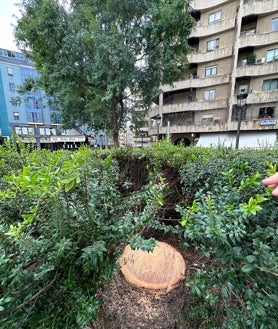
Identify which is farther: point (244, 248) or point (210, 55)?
point (210, 55)

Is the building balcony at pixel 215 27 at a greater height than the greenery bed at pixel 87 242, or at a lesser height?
greater

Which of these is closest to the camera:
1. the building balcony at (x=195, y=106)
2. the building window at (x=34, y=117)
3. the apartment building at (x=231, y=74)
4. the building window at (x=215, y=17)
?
the apartment building at (x=231, y=74)

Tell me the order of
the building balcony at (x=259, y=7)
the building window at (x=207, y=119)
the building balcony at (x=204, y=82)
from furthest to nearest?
the building window at (x=207, y=119), the building balcony at (x=204, y=82), the building balcony at (x=259, y=7)

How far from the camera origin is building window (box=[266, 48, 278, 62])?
1305cm

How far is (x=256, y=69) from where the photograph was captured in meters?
13.6

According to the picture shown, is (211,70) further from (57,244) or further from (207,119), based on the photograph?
(57,244)

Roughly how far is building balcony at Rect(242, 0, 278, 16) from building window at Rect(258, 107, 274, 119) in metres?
7.06

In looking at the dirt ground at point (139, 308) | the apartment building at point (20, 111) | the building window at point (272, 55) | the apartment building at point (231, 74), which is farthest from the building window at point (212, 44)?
the dirt ground at point (139, 308)

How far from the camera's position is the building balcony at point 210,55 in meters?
14.5

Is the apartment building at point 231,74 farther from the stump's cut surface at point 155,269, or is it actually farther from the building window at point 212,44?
the stump's cut surface at point 155,269

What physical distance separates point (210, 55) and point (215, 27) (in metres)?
2.22

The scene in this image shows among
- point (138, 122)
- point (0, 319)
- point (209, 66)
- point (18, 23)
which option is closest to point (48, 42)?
point (18, 23)

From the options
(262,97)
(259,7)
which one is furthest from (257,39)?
(262,97)

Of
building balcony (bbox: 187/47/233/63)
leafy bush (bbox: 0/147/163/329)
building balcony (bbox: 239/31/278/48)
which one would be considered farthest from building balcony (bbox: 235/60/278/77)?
leafy bush (bbox: 0/147/163/329)
